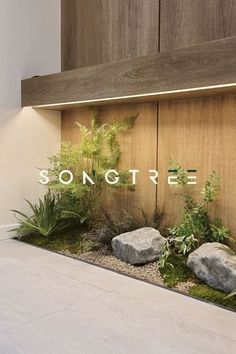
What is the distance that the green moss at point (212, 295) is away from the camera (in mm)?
2111

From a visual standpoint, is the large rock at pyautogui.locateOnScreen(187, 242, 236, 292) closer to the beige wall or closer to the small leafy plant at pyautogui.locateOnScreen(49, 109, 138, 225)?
the small leafy plant at pyautogui.locateOnScreen(49, 109, 138, 225)

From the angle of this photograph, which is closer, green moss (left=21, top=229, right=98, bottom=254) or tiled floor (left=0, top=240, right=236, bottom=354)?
tiled floor (left=0, top=240, right=236, bottom=354)

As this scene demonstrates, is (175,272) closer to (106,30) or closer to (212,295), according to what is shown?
(212,295)

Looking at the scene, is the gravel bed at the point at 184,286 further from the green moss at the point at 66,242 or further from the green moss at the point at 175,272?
the green moss at the point at 66,242

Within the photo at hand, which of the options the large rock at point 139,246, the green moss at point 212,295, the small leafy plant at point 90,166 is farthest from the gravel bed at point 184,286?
the small leafy plant at point 90,166

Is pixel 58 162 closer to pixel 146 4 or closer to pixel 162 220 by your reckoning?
pixel 162 220

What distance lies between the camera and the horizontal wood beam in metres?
2.23

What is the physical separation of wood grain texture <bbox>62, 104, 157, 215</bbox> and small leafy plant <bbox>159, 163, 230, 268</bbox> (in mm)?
489

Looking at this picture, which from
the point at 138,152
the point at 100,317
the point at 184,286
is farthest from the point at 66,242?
the point at 100,317

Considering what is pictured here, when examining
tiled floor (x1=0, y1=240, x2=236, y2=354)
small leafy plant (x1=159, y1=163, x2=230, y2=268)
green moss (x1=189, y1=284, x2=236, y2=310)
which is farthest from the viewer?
small leafy plant (x1=159, y1=163, x2=230, y2=268)

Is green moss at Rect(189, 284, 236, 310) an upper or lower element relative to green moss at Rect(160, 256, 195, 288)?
lower

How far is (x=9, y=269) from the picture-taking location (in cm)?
266

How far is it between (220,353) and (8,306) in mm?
1160

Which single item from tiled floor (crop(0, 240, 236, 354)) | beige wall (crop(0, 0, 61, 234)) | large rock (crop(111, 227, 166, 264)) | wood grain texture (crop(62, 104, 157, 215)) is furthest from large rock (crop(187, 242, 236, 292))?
beige wall (crop(0, 0, 61, 234))
